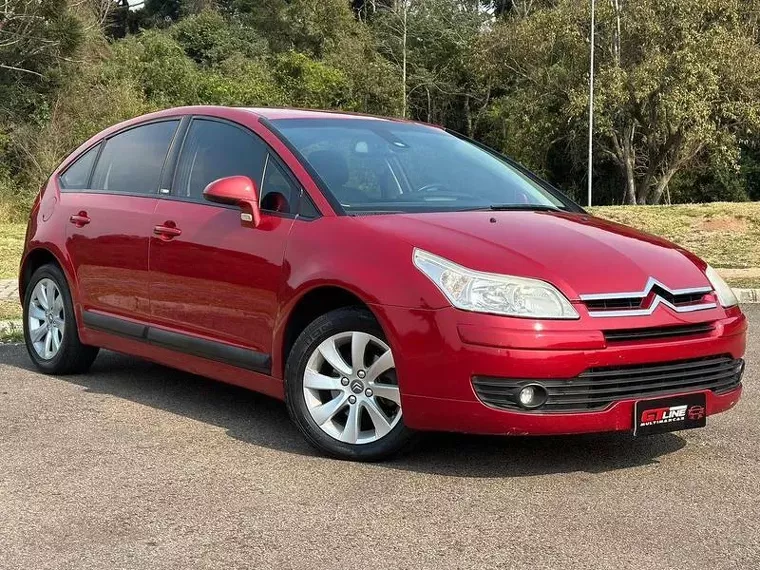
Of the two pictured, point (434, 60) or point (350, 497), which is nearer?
point (350, 497)

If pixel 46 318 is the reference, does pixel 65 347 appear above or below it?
below

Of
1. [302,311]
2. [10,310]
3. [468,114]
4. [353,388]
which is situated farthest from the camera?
[468,114]

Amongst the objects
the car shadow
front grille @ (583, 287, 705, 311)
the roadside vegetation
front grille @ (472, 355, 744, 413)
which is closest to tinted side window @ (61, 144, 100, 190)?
the car shadow

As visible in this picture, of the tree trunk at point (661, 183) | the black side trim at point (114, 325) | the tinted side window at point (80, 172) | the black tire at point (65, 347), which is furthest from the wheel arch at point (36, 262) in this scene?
the tree trunk at point (661, 183)

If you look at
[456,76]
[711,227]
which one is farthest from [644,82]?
[456,76]

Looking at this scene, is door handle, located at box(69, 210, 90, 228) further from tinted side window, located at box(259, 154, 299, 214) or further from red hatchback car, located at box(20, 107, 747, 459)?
tinted side window, located at box(259, 154, 299, 214)

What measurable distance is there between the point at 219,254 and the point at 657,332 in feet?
7.30

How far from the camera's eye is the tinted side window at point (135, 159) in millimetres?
6078

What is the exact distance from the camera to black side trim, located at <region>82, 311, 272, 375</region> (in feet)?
16.8

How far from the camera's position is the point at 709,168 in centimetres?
3844

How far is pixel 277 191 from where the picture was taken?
17.2 feet

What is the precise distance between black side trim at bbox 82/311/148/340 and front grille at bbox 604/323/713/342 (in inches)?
110

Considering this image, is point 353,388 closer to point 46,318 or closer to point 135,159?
point 135,159

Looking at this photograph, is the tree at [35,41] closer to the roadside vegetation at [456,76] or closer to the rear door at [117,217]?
the roadside vegetation at [456,76]
